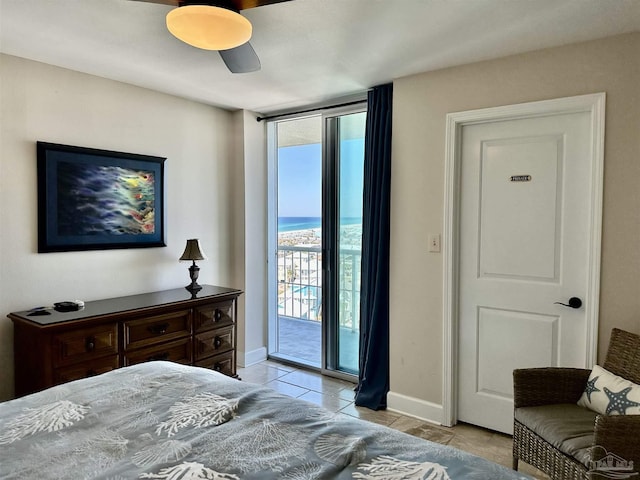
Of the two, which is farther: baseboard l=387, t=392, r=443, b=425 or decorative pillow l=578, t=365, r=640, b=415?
baseboard l=387, t=392, r=443, b=425

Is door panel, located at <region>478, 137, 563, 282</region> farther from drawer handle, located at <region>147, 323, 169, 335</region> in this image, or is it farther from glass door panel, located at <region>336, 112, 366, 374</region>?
drawer handle, located at <region>147, 323, 169, 335</region>

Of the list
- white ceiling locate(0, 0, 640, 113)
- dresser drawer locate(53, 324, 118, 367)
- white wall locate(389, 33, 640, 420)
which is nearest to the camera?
white ceiling locate(0, 0, 640, 113)

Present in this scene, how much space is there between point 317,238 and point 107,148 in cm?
202

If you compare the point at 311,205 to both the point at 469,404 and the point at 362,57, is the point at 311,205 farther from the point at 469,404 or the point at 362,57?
the point at 469,404

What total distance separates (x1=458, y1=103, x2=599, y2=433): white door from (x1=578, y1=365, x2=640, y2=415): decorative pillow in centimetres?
41

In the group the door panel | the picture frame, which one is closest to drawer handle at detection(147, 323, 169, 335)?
the picture frame

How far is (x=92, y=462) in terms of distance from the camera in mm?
1184

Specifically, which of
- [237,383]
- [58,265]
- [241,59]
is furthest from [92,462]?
[58,265]

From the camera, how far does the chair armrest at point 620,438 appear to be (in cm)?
164

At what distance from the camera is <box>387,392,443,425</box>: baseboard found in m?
3.02

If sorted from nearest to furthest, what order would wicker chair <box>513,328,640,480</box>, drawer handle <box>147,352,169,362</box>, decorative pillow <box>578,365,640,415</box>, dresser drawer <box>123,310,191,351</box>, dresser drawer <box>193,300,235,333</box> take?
wicker chair <box>513,328,640,480</box> < decorative pillow <box>578,365,640,415</box> < dresser drawer <box>123,310,191,351</box> < drawer handle <box>147,352,169,362</box> < dresser drawer <box>193,300,235,333</box>

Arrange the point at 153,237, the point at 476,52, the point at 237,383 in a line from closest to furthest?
the point at 237,383
the point at 476,52
the point at 153,237

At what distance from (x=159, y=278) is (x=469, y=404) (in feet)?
8.68

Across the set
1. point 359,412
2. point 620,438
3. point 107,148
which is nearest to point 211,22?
point 107,148
